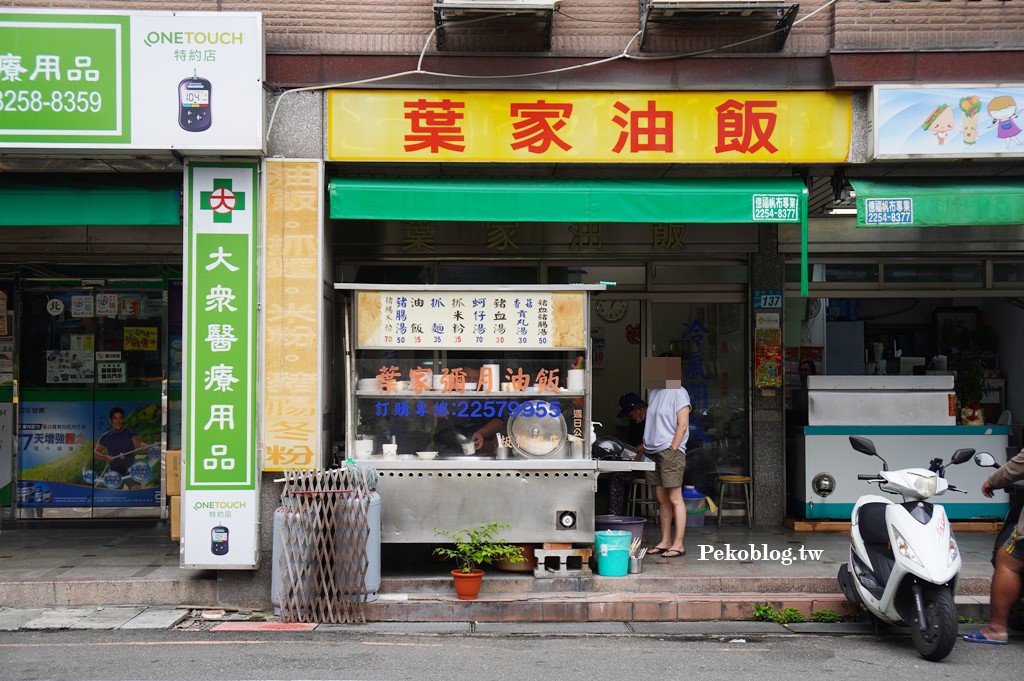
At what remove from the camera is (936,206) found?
8.68 meters

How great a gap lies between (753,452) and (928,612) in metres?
4.56

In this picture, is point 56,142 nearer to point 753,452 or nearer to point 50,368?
point 50,368

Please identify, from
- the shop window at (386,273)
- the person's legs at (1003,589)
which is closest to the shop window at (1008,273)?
the person's legs at (1003,589)

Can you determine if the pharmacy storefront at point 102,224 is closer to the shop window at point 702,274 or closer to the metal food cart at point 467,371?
the metal food cart at point 467,371

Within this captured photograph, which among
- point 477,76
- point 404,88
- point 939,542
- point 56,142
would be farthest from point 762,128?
point 56,142

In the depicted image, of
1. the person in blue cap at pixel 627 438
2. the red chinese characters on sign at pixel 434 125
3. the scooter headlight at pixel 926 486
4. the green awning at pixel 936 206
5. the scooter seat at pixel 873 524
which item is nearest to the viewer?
the scooter headlight at pixel 926 486

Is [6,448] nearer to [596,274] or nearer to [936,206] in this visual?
[596,274]

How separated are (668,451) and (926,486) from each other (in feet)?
8.79

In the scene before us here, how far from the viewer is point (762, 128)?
860cm

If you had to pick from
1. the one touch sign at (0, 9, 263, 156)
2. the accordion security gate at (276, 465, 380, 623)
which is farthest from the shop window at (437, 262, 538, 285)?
the accordion security gate at (276, 465, 380, 623)

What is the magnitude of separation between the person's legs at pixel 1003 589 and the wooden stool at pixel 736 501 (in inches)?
158

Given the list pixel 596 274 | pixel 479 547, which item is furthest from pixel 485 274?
pixel 479 547

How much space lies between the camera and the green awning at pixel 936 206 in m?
8.62

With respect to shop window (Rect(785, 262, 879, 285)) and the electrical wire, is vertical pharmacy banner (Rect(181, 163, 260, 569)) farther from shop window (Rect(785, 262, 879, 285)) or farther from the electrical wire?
shop window (Rect(785, 262, 879, 285))
